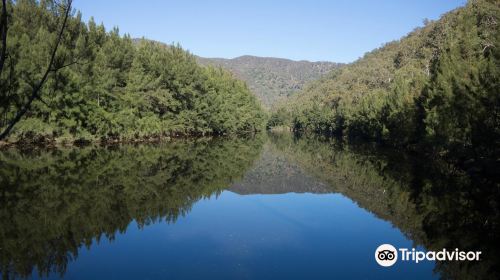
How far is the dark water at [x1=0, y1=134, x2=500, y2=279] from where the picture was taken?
457 inches

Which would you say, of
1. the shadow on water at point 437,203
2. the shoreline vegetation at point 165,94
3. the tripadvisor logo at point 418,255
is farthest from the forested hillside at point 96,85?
the tripadvisor logo at point 418,255

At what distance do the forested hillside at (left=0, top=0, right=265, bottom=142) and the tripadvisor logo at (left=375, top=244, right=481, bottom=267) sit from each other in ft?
81.8

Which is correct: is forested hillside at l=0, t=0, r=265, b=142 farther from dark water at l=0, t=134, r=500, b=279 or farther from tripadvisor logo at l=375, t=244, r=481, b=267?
tripadvisor logo at l=375, t=244, r=481, b=267

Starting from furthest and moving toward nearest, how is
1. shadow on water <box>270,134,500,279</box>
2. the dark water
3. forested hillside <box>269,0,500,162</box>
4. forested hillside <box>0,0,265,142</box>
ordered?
1. forested hillside <box>0,0,265,142</box>
2. forested hillside <box>269,0,500,162</box>
3. shadow on water <box>270,134,500,279</box>
4. the dark water

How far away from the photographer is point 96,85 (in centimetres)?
5000

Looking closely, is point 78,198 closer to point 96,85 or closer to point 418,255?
point 418,255

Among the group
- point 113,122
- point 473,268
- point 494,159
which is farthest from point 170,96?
point 473,268

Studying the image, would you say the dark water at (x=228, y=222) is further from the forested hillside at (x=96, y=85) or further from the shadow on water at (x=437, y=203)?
the forested hillside at (x=96, y=85)

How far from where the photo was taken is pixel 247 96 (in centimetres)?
12131

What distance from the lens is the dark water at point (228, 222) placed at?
38.1 ft

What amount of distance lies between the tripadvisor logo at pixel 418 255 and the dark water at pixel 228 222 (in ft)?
1.03

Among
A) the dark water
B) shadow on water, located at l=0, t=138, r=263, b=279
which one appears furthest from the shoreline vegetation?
the dark water

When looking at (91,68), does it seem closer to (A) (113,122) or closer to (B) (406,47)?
(A) (113,122)

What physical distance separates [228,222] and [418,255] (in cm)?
802
